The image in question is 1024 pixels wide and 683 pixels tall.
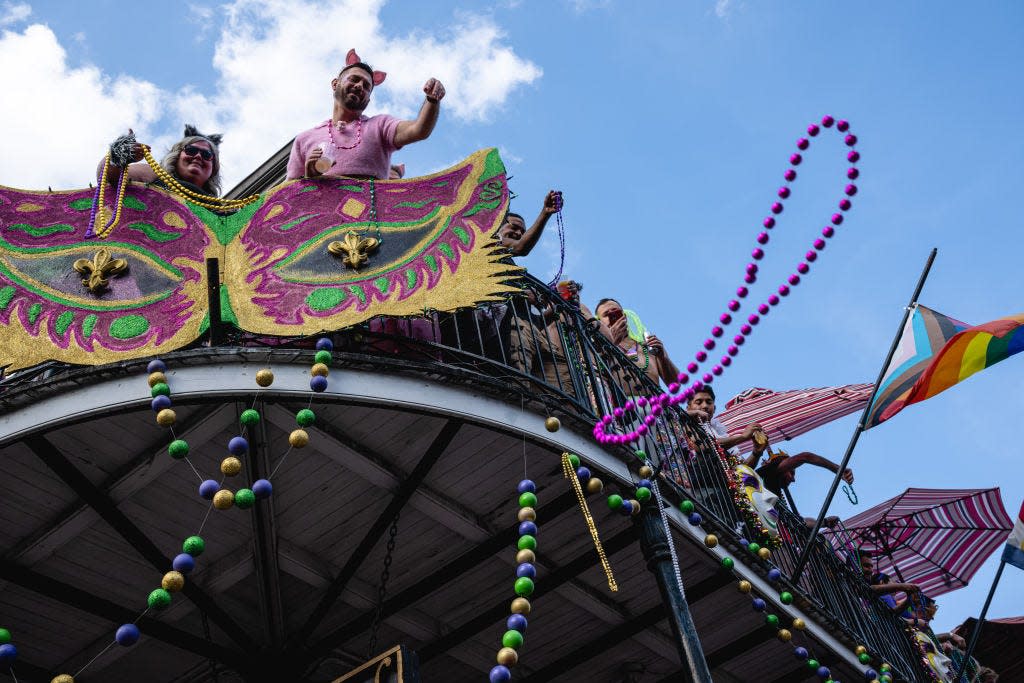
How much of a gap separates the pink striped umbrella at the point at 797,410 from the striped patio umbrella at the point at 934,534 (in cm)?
177

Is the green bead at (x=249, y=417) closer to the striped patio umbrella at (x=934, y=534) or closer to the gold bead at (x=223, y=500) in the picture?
the gold bead at (x=223, y=500)

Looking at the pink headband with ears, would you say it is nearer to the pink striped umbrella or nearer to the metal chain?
the metal chain

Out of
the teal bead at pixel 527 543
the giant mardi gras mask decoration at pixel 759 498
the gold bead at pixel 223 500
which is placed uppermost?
the giant mardi gras mask decoration at pixel 759 498

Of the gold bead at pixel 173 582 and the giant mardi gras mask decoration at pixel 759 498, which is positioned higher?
the giant mardi gras mask decoration at pixel 759 498

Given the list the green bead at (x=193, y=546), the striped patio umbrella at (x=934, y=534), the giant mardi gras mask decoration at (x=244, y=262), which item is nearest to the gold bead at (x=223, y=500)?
the green bead at (x=193, y=546)

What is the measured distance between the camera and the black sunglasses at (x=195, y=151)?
270 inches

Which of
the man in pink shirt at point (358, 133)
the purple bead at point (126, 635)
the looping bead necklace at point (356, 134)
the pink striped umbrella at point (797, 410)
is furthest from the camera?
the pink striped umbrella at point (797, 410)

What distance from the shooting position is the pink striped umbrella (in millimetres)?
11445

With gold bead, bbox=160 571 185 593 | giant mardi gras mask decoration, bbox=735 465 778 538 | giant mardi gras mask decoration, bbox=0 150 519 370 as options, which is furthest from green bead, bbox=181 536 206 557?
giant mardi gras mask decoration, bbox=735 465 778 538

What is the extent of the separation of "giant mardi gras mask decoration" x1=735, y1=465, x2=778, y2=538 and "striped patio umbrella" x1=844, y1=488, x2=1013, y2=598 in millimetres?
4765

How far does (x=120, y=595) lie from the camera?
243 inches

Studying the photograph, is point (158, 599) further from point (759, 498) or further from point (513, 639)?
point (759, 498)

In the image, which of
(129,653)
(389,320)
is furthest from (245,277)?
(129,653)

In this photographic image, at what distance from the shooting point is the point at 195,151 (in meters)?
6.88
